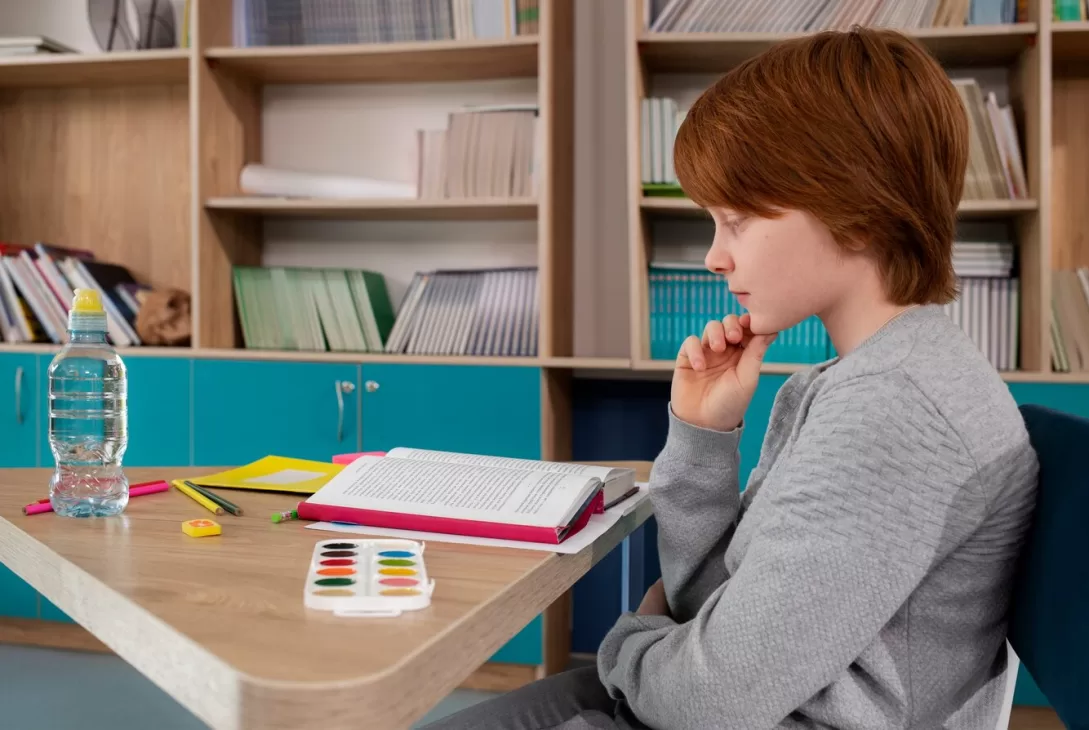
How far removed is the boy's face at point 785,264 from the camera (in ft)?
2.87

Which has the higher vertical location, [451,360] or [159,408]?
[451,360]

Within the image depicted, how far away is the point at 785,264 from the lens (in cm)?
89

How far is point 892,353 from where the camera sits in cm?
78

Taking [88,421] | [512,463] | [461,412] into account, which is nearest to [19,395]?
[461,412]

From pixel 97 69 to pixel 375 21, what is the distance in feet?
2.97

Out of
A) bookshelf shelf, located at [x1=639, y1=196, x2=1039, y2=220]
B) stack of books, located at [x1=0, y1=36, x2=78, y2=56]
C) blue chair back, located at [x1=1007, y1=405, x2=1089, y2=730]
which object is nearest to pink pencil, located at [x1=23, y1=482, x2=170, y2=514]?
blue chair back, located at [x1=1007, y1=405, x2=1089, y2=730]

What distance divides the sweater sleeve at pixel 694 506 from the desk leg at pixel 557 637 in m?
1.42

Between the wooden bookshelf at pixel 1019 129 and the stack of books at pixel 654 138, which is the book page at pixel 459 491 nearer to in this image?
the wooden bookshelf at pixel 1019 129

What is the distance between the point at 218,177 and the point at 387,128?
53cm

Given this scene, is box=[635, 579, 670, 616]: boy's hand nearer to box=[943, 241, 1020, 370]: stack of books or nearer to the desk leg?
the desk leg

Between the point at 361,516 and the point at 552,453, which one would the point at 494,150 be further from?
the point at 361,516

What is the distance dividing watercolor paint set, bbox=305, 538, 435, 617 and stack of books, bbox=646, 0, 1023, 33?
198 cm

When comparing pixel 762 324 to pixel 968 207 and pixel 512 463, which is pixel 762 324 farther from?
pixel 968 207

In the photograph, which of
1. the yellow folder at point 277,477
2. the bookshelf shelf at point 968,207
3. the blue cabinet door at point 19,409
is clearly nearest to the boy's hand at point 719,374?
the yellow folder at point 277,477
